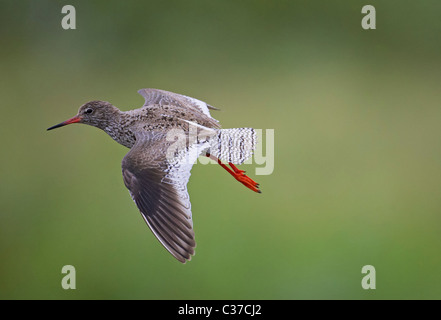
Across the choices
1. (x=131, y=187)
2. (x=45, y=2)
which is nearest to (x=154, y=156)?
(x=131, y=187)

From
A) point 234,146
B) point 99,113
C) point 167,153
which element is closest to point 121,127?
point 99,113

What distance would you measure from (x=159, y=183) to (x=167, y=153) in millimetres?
100

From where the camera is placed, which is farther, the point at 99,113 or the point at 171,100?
the point at 171,100

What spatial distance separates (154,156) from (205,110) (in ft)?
1.92

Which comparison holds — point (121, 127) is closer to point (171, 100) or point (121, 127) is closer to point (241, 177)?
point (171, 100)

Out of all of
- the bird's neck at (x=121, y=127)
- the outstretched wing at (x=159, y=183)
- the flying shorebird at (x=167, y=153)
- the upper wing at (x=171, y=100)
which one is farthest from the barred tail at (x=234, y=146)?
the upper wing at (x=171, y=100)

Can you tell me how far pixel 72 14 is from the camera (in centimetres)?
206

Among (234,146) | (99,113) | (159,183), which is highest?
(99,113)

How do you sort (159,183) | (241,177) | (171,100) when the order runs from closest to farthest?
(159,183), (241,177), (171,100)

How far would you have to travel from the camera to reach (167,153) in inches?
74.7

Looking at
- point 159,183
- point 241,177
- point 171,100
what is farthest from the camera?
point 171,100

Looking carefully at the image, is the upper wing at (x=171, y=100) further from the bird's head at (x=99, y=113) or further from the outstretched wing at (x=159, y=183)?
the outstretched wing at (x=159, y=183)

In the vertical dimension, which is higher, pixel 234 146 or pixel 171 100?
pixel 171 100

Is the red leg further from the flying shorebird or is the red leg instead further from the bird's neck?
the bird's neck
